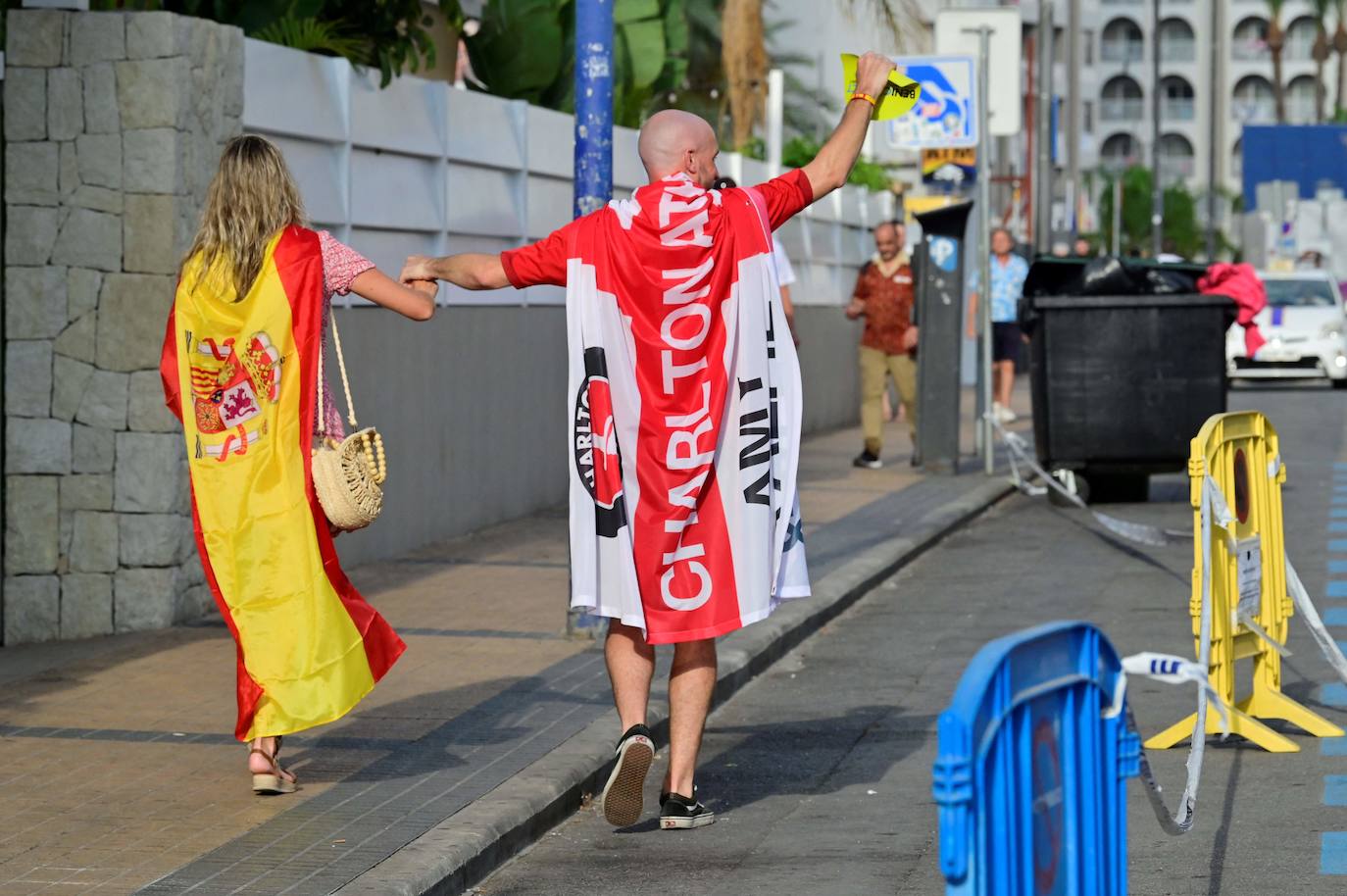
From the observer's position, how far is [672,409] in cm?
625

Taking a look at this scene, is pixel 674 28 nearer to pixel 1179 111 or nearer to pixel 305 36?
pixel 305 36

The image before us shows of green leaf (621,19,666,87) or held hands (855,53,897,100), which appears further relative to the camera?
green leaf (621,19,666,87)

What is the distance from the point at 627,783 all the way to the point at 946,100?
47.5 ft

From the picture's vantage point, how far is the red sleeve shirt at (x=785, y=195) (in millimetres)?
6410

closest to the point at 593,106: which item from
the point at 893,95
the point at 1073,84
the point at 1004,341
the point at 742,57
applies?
the point at 893,95

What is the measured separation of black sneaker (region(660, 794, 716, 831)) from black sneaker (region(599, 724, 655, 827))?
363mm

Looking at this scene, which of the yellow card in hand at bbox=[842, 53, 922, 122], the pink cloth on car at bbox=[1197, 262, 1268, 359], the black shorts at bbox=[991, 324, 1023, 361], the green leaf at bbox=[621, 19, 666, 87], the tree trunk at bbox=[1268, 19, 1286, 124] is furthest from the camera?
the tree trunk at bbox=[1268, 19, 1286, 124]

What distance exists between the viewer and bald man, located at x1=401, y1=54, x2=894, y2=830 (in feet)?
20.4

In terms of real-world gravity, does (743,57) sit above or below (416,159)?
above

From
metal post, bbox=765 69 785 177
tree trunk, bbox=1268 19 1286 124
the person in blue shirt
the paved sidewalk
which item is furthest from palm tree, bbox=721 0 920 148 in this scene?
tree trunk, bbox=1268 19 1286 124

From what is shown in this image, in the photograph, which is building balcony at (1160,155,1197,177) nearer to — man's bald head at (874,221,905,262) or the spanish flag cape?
man's bald head at (874,221,905,262)

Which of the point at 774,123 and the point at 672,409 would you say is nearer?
the point at 672,409

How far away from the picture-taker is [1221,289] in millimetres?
15359

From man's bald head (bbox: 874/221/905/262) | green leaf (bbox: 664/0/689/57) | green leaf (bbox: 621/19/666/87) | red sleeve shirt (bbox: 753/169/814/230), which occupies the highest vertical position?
green leaf (bbox: 664/0/689/57)
